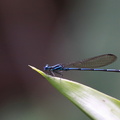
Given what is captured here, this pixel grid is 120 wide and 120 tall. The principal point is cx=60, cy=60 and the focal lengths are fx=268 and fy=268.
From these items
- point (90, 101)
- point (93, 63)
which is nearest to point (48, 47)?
point (93, 63)

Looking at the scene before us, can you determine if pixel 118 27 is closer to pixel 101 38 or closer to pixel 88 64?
pixel 101 38

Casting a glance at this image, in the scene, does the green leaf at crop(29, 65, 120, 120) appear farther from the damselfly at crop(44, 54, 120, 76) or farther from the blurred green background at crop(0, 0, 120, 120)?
the blurred green background at crop(0, 0, 120, 120)

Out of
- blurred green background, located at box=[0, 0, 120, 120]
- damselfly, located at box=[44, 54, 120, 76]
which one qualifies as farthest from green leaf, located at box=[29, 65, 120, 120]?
blurred green background, located at box=[0, 0, 120, 120]

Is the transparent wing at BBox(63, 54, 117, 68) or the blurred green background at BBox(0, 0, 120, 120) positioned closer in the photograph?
the transparent wing at BBox(63, 54, 117, 68)

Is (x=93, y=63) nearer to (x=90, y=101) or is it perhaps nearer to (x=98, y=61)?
(x=98, y=61)

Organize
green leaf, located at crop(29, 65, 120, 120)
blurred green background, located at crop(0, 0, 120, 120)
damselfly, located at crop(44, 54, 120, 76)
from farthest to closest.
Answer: blurred green background, located at crop(0, 0, 120, 120), damselfly, located at crop(44, 54, 120, 76), green leaf, located at crop(29, 65, 120, 120)
